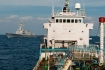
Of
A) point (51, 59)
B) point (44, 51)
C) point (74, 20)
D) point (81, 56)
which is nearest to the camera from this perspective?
point (81, 56)

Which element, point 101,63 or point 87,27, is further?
point 87,27

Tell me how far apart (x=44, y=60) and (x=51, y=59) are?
7.14ft

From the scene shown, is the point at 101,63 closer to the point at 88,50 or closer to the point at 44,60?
the point at 88,50

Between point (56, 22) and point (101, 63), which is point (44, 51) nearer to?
point (56, 22)

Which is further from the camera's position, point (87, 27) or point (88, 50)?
point (87, 27)

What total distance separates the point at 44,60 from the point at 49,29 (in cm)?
714

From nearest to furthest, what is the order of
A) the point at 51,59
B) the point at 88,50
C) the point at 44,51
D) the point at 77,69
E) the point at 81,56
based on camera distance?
1. the point at 77,69
2. the point at 81,56
3. the point at 88,50
4. the point at 51,59
5. the point at 44,51

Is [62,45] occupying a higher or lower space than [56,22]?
lower

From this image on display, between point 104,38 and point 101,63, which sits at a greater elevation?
point 104,38

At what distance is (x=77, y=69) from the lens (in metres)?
32.2

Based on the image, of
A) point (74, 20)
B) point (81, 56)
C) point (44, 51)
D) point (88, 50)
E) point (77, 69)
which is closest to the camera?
point (77, 69)

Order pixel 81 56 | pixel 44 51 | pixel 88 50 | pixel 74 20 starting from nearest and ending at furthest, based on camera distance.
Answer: pixel 81 56
pixel 88 50
pixel 44 51
pixel 74 20

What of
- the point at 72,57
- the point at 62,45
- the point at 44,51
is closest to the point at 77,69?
the point at 72,57

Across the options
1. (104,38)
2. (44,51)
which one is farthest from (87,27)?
(104,38)
